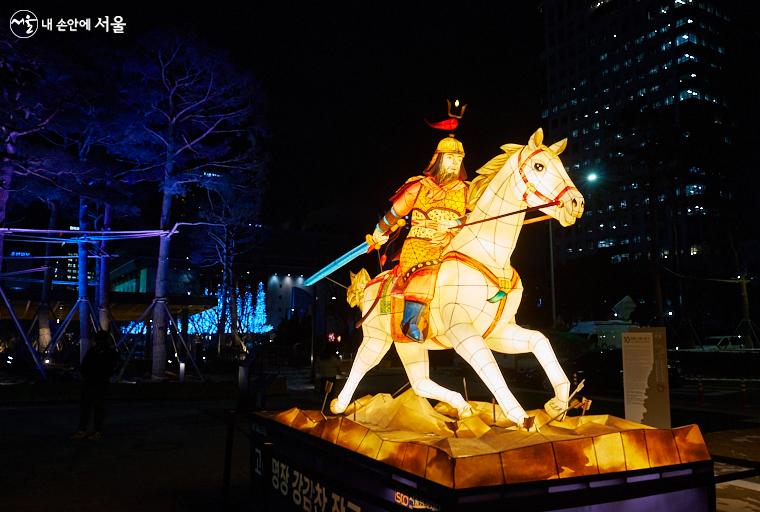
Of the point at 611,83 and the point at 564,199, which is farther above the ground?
the point at 611,83

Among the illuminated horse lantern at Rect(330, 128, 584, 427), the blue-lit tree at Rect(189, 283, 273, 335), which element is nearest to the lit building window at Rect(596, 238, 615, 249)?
the blue-lit tree at Rect(189, 283, 273, 335)

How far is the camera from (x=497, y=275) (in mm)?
4648

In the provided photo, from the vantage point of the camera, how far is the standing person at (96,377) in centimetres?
969

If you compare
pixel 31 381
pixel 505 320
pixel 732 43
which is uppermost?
pixel 732 43

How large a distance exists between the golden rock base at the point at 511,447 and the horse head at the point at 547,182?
55.5 inches

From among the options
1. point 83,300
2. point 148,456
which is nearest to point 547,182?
point 148,456

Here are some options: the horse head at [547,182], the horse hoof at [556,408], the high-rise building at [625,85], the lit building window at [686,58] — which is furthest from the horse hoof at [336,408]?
the lit building window at [686,58]

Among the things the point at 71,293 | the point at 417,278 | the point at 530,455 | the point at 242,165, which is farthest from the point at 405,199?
the point at 71,293

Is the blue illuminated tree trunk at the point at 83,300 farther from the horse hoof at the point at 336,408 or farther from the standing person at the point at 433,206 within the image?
the standing person at the point at 433,206

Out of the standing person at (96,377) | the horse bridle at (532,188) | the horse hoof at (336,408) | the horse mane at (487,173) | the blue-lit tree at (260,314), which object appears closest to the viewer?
the horse bridle at (532,188)

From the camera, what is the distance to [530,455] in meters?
3.24

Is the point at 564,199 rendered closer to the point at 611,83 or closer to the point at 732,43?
the point at 732,43

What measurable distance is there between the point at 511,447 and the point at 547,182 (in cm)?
184

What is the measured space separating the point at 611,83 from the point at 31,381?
9159cm
